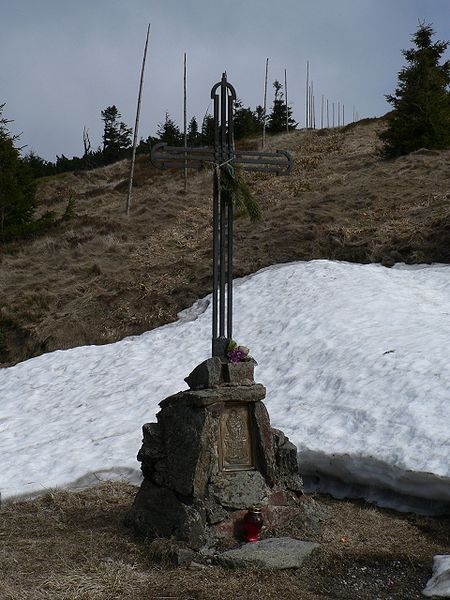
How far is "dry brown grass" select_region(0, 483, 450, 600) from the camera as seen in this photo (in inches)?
202

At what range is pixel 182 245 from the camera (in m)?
22.0

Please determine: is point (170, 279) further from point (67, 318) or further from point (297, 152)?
point (297, 152)

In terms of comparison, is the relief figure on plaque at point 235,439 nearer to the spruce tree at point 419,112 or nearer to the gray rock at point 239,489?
the gray rock at point 239,489

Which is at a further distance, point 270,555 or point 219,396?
point 219,396

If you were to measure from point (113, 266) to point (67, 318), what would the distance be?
4104 mm

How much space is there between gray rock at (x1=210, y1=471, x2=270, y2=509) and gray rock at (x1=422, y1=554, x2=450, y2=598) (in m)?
1.71

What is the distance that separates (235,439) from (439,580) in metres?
2.26

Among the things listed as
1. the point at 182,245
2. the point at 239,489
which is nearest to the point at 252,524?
the point at 239,489

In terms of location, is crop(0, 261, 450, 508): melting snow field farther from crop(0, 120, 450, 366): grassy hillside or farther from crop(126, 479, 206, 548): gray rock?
crop(126, 479, 206, 548): gray rock

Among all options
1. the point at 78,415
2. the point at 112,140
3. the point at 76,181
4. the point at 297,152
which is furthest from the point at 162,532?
the point at 112,140

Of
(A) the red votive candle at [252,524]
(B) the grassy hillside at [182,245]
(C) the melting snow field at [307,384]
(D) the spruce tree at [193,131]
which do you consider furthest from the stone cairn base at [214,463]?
(D) the spruce tree at [193,131]

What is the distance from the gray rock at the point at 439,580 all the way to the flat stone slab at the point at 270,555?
104 centimetres

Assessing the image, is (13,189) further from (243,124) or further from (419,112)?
(243,124)

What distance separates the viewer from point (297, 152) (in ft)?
131
